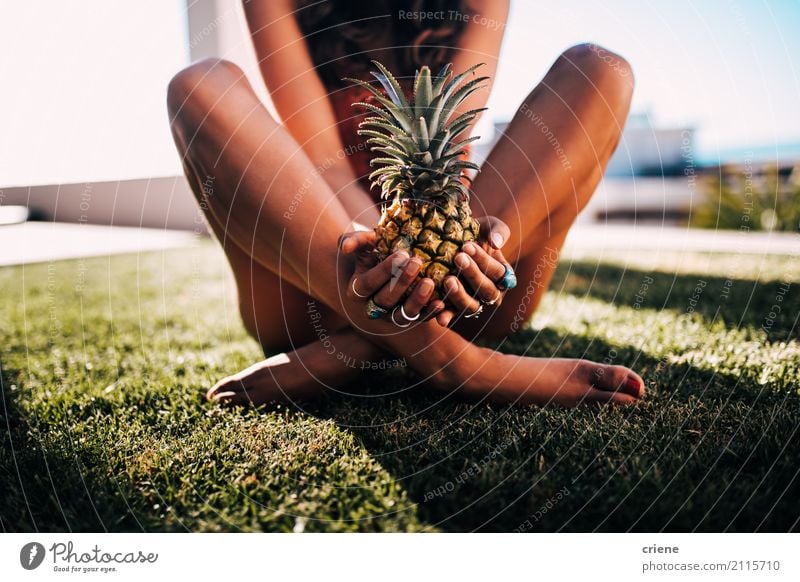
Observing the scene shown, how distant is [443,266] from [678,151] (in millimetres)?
10981

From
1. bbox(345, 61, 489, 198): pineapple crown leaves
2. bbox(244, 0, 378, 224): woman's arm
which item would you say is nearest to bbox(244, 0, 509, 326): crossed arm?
bbox(244, 0, 378, 224): woman's arm

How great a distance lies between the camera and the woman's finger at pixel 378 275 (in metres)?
1.09

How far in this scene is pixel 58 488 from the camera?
1.01 m

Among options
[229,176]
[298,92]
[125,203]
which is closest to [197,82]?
[229,176]

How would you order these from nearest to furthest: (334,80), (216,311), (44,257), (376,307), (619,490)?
(619,490) < (376,307) < (334,80) < (216,311) < (44,257)

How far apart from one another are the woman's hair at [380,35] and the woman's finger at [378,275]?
2.78 ft

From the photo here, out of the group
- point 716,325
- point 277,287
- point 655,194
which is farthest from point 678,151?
point 277,287

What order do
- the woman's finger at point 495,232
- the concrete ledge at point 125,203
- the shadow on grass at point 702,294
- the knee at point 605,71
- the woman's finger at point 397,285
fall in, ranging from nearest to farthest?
the woman's finger at point 397,285
the woman's finger at point 495,232
the knee at point 605,71
the shadow on grass at point 702,294
the concrete ledge at point 125,203

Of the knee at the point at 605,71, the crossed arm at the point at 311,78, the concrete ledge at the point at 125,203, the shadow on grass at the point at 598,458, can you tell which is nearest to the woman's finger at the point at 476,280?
the shadow on grass at the point at 598,458

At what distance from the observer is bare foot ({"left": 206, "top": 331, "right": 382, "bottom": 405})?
4.43 feet

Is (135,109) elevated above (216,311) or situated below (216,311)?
above

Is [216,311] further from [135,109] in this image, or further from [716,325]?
[716,325]

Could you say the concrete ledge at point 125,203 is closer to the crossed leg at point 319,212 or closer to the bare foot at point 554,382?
the crossed leg at point 319,212

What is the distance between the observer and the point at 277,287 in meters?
1.65
